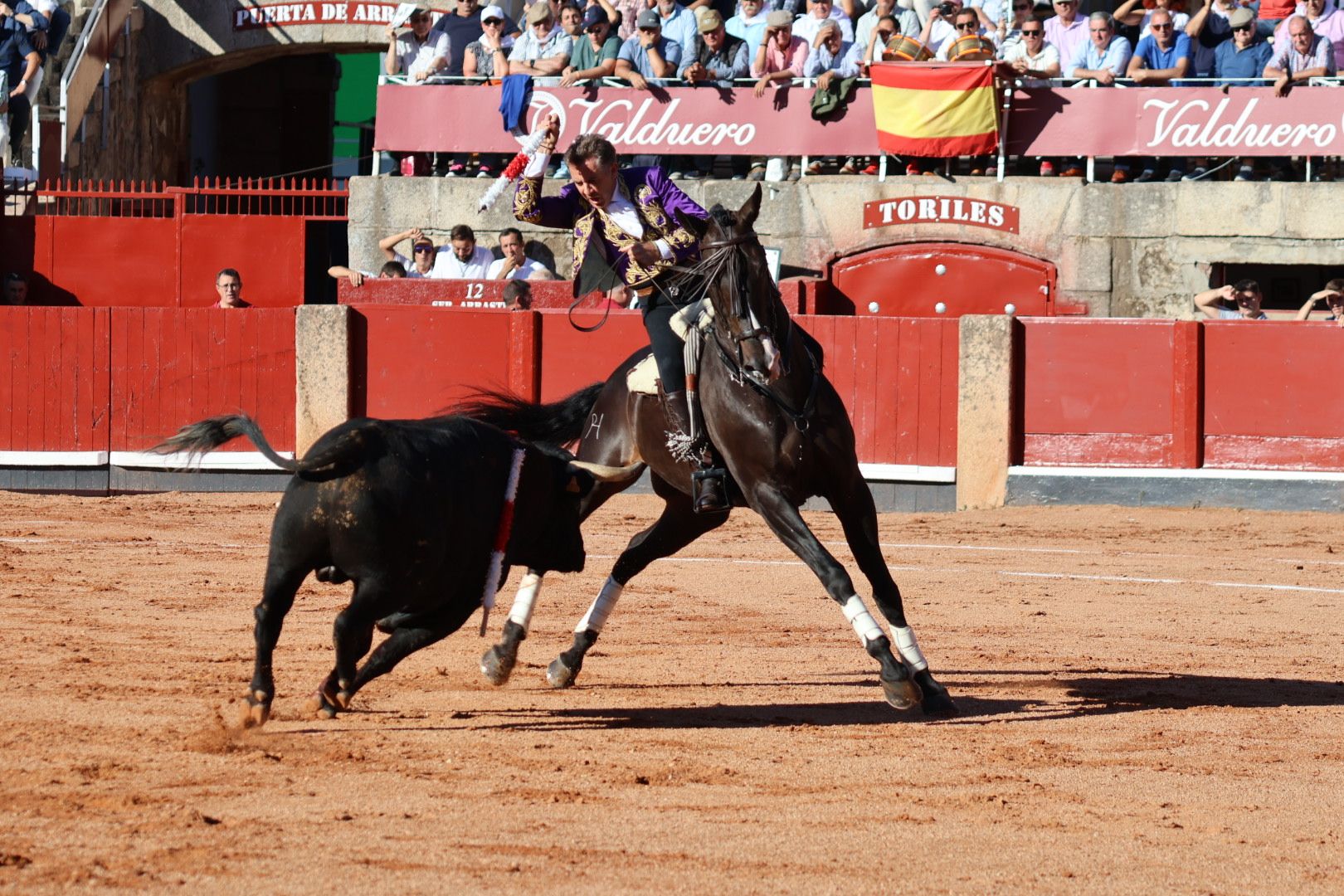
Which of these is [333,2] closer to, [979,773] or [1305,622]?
[1305,622]

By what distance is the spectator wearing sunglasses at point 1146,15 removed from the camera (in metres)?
15.7

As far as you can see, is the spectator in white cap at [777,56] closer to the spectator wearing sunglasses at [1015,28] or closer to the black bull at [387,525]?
the spectator wearing sunglasses at [1015,28]

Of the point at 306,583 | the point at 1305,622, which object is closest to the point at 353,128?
the point at 306,583

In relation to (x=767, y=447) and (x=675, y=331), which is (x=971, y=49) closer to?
(x=675, y=331)

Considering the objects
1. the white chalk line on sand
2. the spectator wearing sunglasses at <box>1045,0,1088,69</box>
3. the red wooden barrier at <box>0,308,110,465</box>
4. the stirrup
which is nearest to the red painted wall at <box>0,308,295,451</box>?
the red wooden barrier at <box>0,308,110,465</box>

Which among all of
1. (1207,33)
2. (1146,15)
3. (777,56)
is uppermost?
(1146,15)

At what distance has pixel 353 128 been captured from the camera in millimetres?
23516

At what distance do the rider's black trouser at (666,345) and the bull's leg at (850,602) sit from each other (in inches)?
27.9

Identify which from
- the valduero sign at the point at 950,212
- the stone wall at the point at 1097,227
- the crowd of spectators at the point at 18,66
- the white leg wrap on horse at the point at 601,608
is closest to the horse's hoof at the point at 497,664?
the white leg wrap on horse at the point at 601,608

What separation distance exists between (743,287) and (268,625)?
207cm

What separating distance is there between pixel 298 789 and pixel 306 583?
4.80 m

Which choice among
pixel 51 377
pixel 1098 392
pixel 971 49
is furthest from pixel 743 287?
pixel 971 49

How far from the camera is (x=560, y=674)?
6.92m

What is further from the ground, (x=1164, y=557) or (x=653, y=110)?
(x=653, y=110)
